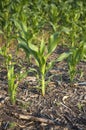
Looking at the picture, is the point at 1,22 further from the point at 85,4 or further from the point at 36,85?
the point at 85,4

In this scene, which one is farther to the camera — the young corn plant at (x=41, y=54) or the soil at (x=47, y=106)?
the young corn plant at (x=41, y=54)

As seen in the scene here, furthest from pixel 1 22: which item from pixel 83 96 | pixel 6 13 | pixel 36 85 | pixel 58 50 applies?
pixel 83 96

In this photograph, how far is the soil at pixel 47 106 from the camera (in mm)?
2680

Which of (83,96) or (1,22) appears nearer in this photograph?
(83,96)

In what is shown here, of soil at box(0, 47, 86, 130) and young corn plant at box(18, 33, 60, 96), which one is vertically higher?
young corn plant at box(18, 33, 60, 96)

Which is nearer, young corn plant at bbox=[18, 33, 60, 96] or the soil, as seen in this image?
the soil

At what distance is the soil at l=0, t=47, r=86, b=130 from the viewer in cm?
268

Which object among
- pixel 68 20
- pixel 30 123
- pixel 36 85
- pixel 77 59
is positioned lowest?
pixel 30 123

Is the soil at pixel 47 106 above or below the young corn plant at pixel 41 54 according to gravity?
below

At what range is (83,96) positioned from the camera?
124 inches

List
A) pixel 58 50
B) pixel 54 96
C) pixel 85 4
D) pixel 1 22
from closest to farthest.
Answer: pixel 54 96
pixel 58 50
pixel 1 22
pixel 85 4

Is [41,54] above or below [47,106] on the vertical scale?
above

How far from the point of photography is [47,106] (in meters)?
2.97

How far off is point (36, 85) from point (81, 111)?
662mm
